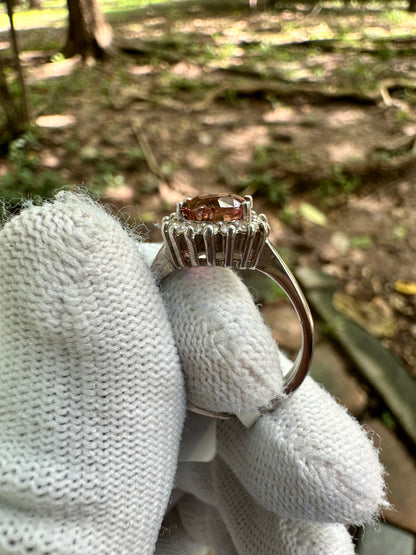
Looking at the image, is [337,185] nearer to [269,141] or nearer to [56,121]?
[269,141]

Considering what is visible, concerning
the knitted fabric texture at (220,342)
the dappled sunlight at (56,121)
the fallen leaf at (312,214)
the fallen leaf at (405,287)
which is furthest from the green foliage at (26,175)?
the knitted fabric texture at (220,342)

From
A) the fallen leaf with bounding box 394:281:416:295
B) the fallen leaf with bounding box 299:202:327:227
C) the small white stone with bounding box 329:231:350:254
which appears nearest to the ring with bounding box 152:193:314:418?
the fallen leaf with bounding box 394:281:416:295

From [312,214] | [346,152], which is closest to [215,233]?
[312,214]

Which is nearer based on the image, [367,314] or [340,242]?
[367,314]

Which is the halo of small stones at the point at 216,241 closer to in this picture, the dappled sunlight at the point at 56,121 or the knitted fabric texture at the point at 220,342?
the knitted fabric texture at the point at 220,342

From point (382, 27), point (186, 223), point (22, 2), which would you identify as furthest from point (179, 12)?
point (186, 223)

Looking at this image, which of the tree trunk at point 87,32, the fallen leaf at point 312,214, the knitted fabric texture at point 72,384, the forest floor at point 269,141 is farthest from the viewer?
the tree trunk at point 87,32

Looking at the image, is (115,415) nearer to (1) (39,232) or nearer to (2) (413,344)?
(1) (39,232)
